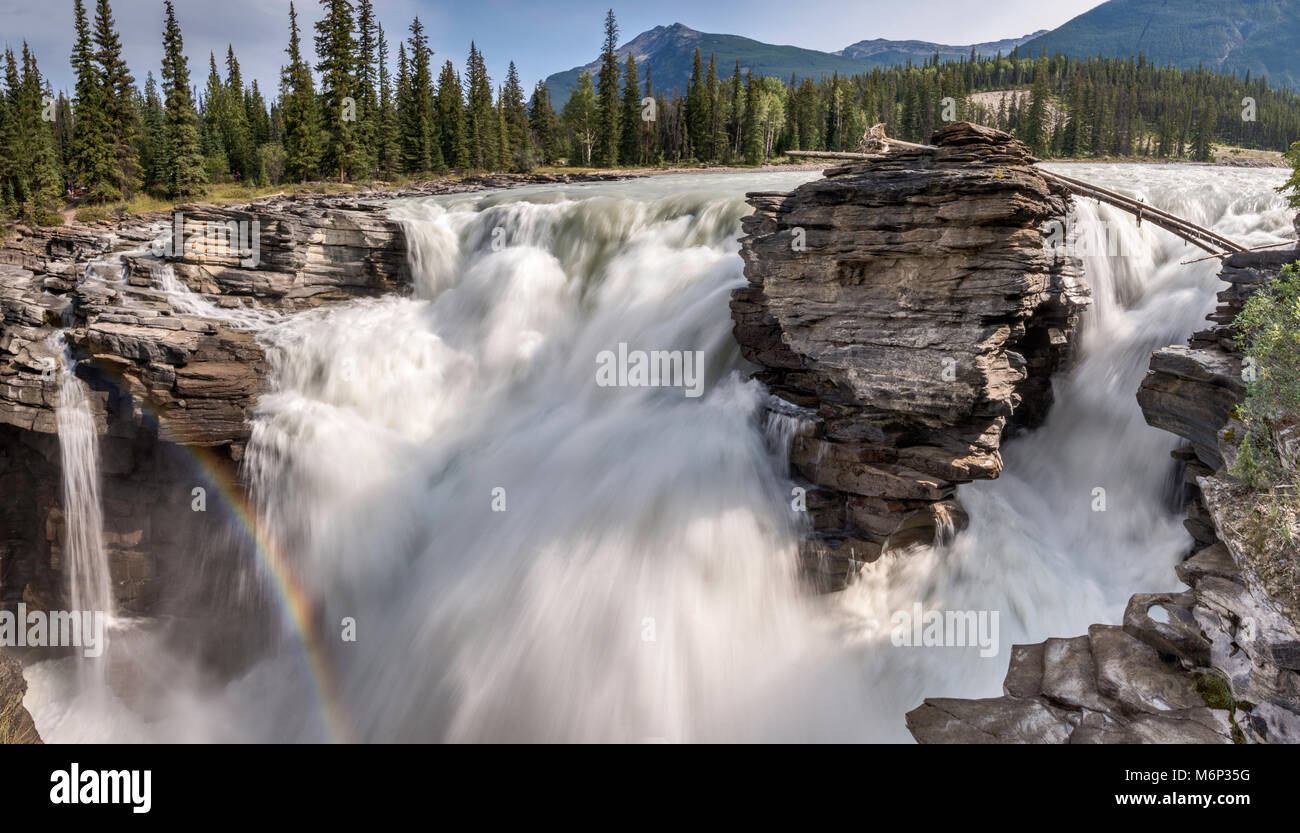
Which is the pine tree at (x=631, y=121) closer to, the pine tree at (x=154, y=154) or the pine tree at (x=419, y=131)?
the pine tree at (x=419, y=131)

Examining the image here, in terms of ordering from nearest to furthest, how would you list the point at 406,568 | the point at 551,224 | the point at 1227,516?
the point at 1227,516, the point at 406,568, the point at 551,224

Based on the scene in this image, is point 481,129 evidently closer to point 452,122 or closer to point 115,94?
point 452,122

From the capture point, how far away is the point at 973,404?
10.7 meters

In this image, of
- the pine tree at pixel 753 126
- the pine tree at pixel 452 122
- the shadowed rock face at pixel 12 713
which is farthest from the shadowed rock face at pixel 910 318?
the pine tree at pixel 753 126

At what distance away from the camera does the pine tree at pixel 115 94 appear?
46.5m

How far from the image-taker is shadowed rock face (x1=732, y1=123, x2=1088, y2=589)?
1018 cm

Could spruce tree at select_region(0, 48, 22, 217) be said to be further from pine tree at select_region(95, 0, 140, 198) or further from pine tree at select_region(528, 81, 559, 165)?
pine tree at select_region(528, 81, 559, 165)

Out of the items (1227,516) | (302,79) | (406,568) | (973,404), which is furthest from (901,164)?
(302,79)

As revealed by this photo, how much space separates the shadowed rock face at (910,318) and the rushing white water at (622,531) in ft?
3.35

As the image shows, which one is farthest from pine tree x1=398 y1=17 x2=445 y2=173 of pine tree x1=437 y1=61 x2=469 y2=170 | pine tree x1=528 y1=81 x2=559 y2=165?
pine tree x1=528 y1=81 x2=559 y2=165

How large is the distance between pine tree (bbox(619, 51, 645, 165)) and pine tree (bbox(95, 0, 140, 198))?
43.1 m

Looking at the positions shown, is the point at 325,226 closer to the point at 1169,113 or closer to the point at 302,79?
the point at 302,79

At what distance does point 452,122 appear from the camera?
6450 centimetres

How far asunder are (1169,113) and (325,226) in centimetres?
12671
